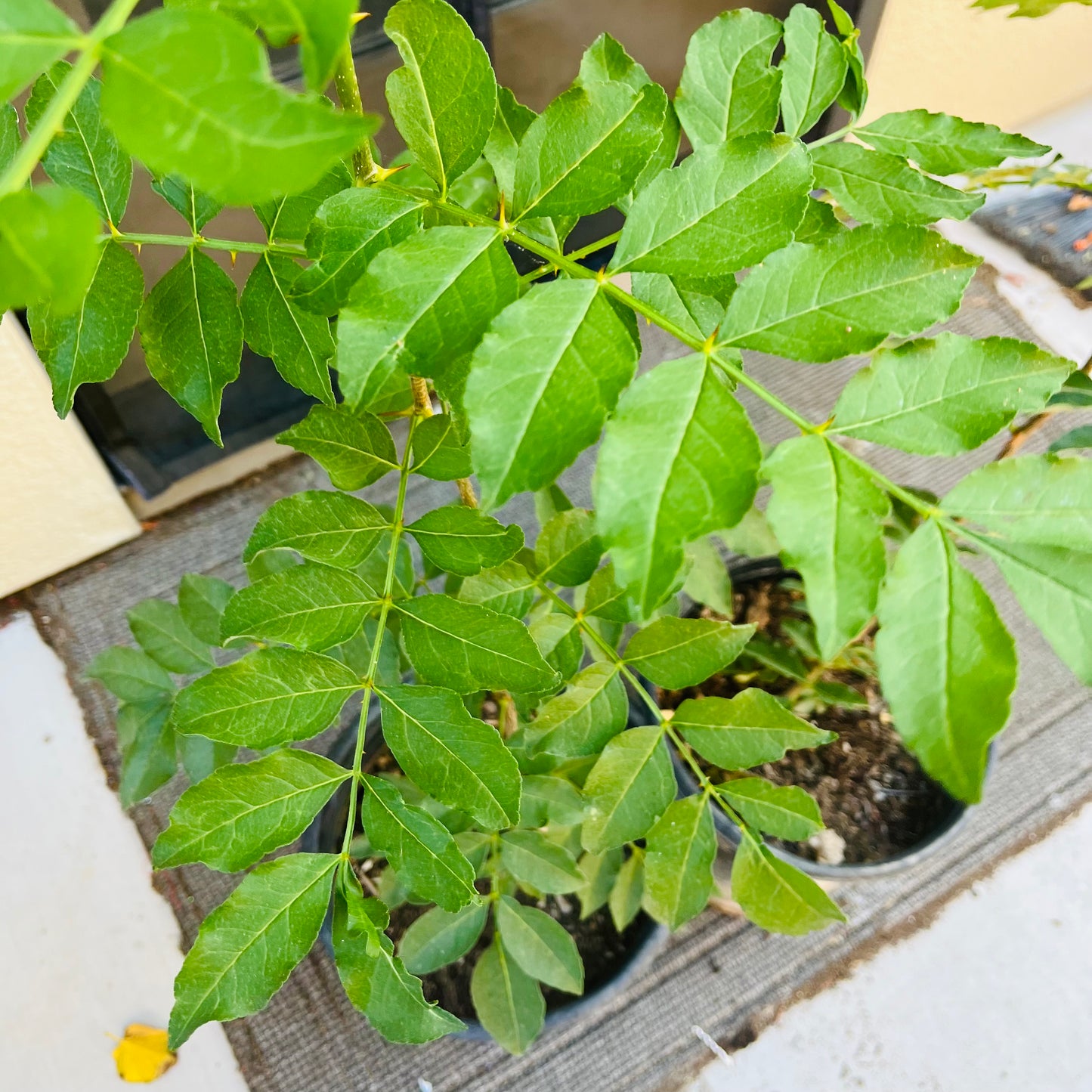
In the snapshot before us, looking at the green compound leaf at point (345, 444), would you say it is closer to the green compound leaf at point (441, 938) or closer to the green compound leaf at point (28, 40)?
the green compound leaf at point (28, 40)

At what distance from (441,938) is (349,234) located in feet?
2.01

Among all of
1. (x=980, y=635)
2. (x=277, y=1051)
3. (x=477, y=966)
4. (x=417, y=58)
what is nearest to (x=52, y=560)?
(x=277, y=1051)

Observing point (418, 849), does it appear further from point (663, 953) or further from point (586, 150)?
point (663, 953)

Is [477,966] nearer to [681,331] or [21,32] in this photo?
[681,331]

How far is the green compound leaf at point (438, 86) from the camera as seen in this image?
37 cm

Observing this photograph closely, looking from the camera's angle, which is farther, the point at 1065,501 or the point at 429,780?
the point at 429,780

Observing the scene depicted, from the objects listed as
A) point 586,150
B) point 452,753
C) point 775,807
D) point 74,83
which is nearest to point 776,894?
point 775,807

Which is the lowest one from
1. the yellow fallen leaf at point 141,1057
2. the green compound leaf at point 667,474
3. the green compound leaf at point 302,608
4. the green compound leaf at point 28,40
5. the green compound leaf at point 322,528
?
the yellow fallen leaf at point 141,1057

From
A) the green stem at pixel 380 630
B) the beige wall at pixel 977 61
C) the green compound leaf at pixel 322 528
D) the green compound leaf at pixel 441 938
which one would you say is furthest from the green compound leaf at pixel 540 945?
the beige wall at pixel 977 61

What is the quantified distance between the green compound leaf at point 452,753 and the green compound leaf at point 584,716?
0.11m

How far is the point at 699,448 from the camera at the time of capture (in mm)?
320

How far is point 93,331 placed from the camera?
17.2 inches

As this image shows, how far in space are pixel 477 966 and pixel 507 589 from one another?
1.35 ft

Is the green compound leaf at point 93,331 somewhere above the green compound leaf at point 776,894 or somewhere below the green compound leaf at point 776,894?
above
